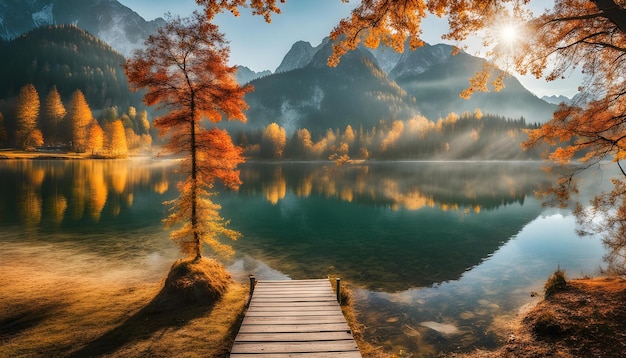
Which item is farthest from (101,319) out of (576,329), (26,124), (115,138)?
(26,124)

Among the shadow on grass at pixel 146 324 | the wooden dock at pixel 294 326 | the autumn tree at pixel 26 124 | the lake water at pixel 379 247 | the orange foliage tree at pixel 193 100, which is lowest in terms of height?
the lake water at pixel 379 247

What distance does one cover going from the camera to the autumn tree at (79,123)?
13125 cm

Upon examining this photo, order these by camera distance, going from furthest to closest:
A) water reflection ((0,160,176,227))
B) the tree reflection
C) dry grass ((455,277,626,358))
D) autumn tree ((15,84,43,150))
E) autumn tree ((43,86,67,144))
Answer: autumn tree ((43,86,67,144))
autumn tree ((15,84,43,150))
water reflection ((0,160,176,227))
the tree reflection
dry grass ((455,277,626,358))

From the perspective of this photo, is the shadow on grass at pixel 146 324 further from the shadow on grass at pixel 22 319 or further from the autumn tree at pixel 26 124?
the autumn tree at pixel 26 124

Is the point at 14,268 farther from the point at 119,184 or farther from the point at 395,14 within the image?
the point at 119,184

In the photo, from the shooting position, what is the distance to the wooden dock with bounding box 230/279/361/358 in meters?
9.86

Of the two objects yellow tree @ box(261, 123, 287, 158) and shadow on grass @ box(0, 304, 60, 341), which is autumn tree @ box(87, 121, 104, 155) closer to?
yellow tree @ box(261, 123, 287, 158)

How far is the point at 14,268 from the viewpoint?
20203mm

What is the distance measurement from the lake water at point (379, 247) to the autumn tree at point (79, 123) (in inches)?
3523

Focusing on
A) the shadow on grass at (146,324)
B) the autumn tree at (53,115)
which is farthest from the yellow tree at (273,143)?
the shadow on grass at (146,324)

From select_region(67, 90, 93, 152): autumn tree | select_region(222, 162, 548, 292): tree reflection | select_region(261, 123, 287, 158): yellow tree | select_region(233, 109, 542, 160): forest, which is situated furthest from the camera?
select_region(233, 109, 542, 160): forest

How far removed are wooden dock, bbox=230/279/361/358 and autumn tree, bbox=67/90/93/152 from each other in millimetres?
151827

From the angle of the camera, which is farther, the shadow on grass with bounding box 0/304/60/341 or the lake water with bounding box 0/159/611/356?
the lake water with bounding box 0/159/611/356

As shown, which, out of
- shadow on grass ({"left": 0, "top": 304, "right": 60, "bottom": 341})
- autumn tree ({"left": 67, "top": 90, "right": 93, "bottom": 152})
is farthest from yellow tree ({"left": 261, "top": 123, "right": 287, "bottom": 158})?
shadow on grass ({"left": 0, "top": 304, "right": 60, "bottom": 341})
